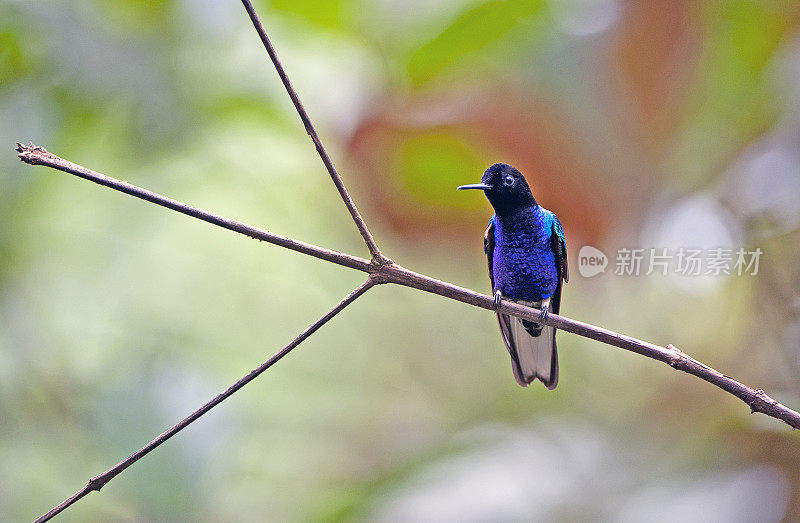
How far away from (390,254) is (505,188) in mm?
591

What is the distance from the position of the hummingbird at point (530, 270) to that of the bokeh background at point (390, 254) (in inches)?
6.9

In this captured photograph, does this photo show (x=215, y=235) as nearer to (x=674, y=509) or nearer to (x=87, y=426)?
(x=87, y=426)

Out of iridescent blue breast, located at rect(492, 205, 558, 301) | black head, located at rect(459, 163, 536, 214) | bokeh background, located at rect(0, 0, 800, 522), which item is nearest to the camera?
black head, located at rect(459, 163, 536, 214)

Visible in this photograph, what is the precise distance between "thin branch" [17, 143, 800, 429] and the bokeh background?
390 millimetres

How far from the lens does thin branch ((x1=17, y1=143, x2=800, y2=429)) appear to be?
16.6 inches

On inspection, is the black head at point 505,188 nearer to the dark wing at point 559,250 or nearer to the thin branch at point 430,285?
the dark wing at point 559,250

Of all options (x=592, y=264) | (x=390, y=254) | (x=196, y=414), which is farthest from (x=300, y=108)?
(x=390, y=254)

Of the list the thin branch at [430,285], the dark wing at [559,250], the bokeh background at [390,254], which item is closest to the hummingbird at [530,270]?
the dark wing at [559,250]

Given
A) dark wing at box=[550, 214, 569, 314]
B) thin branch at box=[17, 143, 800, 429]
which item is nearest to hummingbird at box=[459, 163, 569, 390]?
dark wing at box=[550, 214, 569, 314]

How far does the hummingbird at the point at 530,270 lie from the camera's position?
2.50 ft

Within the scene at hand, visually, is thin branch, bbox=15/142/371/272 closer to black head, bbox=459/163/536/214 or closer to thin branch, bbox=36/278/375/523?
thin branch, bbox=36/278/375/523

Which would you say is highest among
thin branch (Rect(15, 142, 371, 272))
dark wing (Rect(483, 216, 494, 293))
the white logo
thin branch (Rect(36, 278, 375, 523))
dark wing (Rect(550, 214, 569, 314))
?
dark wing (Rect(483, 216, 494, 293))

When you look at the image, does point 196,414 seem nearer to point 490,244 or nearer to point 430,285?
point 430,285

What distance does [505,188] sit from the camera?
26.6 inches
